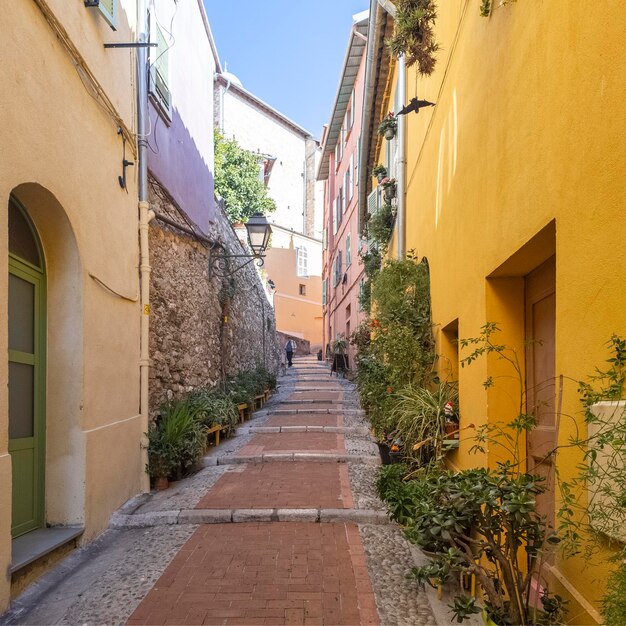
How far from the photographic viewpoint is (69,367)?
13.9 ft

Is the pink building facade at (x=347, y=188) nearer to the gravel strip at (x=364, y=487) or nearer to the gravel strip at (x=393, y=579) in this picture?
the gravel strip at (x=364, y=487)

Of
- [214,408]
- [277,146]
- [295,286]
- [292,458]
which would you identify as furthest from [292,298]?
[292,458]

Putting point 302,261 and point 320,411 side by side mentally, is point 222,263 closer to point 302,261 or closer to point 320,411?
point 320,411

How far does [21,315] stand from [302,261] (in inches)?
1198

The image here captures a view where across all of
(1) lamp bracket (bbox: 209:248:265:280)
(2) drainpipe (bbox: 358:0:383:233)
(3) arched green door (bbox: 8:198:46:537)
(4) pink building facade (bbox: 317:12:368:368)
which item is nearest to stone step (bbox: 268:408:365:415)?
(1) lamp bracket (bbox: 209:248:265:280)

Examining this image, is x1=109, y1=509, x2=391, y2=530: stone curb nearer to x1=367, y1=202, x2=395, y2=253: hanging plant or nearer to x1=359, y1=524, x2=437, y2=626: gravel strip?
x1=359, y1=524, x2=437, y2=626: gravel strip

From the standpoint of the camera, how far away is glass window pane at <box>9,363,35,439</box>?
3.81m

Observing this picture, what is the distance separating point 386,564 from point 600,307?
8.65 ft

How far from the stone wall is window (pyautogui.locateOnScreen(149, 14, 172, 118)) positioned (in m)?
1.16

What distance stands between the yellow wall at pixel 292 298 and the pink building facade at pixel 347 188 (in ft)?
25.8

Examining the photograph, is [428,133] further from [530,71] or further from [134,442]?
[134,442]

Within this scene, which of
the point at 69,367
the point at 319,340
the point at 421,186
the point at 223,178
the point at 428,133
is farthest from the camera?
the point at 319,340

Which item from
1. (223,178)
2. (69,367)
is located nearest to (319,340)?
(223,178)

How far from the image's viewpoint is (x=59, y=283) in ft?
14.0
